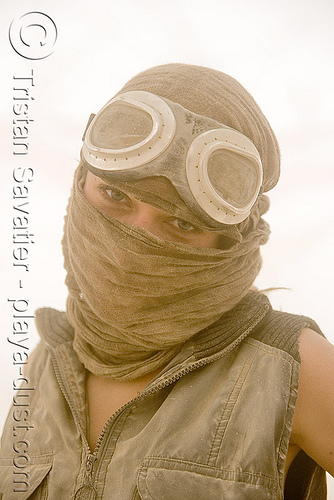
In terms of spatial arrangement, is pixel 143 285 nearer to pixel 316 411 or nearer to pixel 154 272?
pixel 154 272

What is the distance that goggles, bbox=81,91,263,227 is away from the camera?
4.03ft

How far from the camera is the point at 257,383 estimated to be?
118cm

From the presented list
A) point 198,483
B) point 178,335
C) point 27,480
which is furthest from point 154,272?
point 27,480

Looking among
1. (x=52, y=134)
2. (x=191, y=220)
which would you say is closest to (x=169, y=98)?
(x=191, y=220)

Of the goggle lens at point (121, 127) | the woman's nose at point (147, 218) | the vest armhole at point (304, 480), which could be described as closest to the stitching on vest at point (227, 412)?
the vest armhole at point (304, 480)

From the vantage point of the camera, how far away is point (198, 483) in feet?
3.59

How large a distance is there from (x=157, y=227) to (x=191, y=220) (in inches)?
3.4

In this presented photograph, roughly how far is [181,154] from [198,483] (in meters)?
0.74

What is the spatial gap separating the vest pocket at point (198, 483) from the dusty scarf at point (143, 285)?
0.87ft

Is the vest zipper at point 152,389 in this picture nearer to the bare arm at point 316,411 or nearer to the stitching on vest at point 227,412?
the stitching on vest at point 227,412

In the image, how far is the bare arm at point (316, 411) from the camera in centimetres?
115

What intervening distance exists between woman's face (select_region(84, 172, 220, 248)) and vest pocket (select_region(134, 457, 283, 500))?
521mm

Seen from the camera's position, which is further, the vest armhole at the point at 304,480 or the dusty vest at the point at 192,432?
the vest armhole at the point at 304,480

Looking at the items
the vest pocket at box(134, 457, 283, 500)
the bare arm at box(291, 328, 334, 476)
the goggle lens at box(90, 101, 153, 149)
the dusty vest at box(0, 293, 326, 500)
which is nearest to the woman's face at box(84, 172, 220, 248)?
the goggle lens at box(90, 101, 153, 149)
